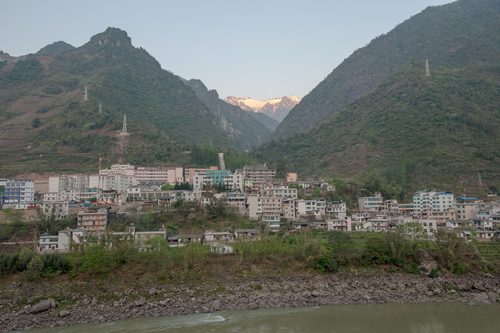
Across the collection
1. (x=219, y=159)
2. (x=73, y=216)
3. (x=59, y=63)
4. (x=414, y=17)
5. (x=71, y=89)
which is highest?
(x=414, y=17)

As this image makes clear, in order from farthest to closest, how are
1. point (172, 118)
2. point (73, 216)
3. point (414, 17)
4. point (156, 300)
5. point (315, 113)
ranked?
point (414, 17) → point (315, 113) → point (172, 118) → point (73, 216) → point (156, 300)

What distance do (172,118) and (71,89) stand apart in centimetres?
2218

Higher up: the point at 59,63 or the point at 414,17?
the point at 414,17

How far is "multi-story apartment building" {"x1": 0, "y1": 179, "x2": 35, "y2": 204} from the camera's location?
3644cm

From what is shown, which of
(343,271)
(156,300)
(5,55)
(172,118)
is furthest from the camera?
(5,55)

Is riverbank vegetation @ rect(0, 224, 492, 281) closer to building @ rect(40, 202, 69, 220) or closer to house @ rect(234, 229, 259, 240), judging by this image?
house @ rect(234, 229, 259, 240)

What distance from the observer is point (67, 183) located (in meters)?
43.2

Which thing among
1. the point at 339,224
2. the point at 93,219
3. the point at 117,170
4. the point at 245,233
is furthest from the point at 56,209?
the point at 339,224

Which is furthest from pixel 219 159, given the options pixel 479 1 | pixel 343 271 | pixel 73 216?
pixel 479 1

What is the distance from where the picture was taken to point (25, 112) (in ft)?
238

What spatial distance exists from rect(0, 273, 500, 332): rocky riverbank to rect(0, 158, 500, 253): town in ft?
16.9

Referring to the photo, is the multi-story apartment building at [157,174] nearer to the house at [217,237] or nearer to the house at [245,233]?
the house at [245,233]

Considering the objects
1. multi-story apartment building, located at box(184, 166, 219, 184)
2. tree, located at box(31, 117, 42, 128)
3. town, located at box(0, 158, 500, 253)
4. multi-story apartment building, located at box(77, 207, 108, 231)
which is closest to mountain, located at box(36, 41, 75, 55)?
tree, located at box(31, 117, 42, 128)

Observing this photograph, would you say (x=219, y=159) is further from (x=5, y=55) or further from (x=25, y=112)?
Answer: (x=5, y=55)
